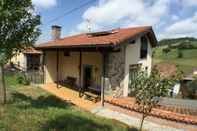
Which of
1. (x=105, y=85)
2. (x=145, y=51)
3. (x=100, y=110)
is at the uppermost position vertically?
(x=145, y=51)

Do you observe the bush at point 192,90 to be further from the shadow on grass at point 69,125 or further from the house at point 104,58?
the shadow on grass at point 69,125

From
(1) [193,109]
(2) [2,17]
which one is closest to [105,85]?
(1) [193,109]

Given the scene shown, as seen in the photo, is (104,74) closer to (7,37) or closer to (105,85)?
(105,85)

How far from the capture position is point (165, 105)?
1284 cm

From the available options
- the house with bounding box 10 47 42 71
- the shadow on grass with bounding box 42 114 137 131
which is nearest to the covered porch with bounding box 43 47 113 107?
the shadow on grass with bounding box 42 114 137 131

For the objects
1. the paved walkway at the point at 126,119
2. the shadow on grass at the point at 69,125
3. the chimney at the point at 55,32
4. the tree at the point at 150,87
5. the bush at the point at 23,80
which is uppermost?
the chimney at the point at 55,32

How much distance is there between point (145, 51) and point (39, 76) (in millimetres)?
10474

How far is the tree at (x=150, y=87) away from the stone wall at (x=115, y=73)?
5.93 metres

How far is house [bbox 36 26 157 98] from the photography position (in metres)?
13.7

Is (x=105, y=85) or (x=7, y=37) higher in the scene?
(x=7, y=37)

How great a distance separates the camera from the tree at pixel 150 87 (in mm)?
7234

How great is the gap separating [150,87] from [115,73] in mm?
6818

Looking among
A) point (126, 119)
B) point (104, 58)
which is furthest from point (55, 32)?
point (126, 119)

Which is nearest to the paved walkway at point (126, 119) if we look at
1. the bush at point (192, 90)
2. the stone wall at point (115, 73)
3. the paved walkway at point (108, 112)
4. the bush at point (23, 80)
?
the paved walkway at point (108, 112)
